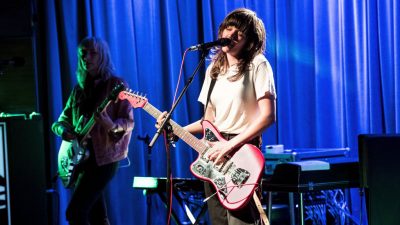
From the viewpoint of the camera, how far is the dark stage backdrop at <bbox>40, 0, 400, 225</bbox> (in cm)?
456

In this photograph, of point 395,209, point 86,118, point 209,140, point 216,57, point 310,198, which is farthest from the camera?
point 310,198

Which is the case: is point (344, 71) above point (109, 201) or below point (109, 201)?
above

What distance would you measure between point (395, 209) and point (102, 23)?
2763 mm

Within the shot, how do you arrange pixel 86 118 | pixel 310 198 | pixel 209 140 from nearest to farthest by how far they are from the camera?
pixel 209 140, pixel 86 118, pixel 310 198

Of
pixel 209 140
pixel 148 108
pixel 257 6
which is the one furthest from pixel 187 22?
pixel 209 140

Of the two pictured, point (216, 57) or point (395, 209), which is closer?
point (216, 57)

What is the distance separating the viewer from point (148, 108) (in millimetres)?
2846

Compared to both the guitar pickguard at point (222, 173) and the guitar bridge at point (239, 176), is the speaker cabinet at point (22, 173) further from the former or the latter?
the guitar bridge at point (239, 176)

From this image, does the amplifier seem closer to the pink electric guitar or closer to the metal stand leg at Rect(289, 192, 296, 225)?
the metal stand leg at Rect(289, 192, 296, 225)

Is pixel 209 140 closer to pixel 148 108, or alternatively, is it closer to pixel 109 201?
pixel 148 108

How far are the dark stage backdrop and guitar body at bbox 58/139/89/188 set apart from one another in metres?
0.97

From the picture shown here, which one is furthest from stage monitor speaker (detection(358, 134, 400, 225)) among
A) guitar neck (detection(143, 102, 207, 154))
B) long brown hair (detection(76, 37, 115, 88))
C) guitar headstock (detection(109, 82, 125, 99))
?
long brown hair (detection(76, 37, 115, 88))

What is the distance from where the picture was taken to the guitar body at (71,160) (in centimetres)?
341

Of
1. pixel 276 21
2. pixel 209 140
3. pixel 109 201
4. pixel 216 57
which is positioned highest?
pixel 276 21
